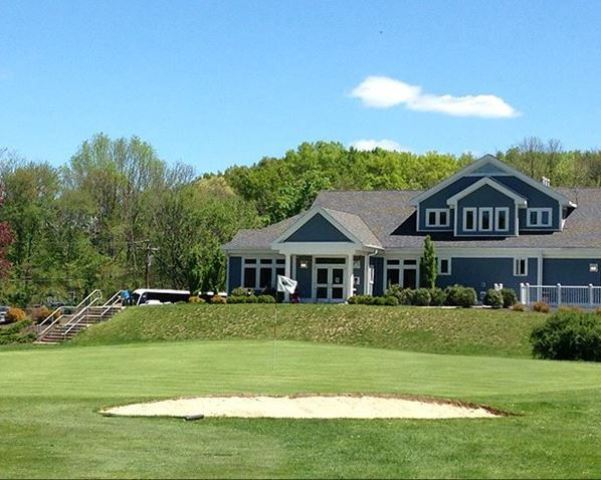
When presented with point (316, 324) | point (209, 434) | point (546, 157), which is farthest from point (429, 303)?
point (546, 157)

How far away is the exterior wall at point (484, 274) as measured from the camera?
170 feet

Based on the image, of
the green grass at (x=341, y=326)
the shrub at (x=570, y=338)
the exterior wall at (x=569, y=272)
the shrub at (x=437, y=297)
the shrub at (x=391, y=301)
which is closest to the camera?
the shrub at (x=570, y=338)

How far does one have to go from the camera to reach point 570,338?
3384 centimetres

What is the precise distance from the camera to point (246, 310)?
161 feet

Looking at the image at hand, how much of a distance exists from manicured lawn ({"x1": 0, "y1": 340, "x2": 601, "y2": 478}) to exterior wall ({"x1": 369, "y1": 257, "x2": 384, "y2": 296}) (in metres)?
28.0

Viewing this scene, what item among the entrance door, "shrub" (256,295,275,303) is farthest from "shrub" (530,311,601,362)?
the entrance door

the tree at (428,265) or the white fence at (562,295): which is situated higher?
the tree at (428,265)

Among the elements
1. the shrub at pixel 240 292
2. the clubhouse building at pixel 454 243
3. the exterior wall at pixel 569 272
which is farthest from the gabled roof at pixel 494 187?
the shrub at pixel 240 292

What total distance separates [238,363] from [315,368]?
2.74 metres

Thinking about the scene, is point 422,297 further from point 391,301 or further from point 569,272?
point 569,272

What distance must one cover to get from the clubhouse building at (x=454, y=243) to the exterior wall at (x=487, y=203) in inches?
2.1

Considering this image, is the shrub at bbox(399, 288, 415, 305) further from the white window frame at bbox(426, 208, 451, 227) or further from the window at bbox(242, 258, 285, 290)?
the window at bbox(242, 258, 285, 290)

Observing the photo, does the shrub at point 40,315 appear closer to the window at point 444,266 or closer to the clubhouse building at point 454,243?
the clubhouse building at point 454,243

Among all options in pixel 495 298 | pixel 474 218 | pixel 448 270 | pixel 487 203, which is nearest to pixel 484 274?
pixel 448 270
